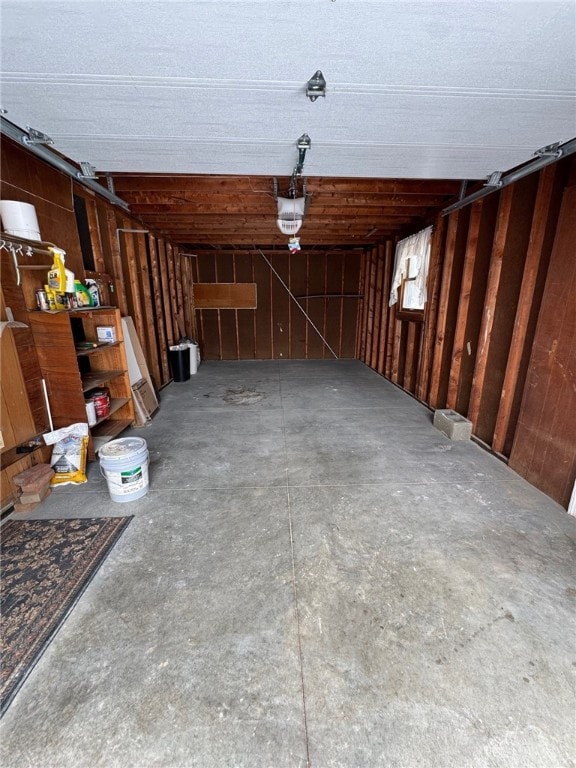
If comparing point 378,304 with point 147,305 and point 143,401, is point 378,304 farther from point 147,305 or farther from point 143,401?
point 143,401

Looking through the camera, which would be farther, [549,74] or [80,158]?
[80,158]

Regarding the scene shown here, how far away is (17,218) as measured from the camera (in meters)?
2.10

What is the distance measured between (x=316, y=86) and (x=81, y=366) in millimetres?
3150

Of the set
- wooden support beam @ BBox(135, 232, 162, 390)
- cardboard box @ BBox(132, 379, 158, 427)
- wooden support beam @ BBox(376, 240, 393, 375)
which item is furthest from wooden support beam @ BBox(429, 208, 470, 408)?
wooden support beam @ BBox(135, 232, 162, 390)

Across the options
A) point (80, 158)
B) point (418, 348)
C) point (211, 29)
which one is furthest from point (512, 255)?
point (80, 158)

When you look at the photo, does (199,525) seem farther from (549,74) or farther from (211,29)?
(549,74)

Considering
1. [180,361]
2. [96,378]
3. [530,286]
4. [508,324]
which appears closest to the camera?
[530,286]

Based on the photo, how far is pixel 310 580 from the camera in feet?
Answer: 5.38

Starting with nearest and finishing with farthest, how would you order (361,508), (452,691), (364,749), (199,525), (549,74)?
(364,749) → (452,691) → (549,74) → (199,525) → (361,508)

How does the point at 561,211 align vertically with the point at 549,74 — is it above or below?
below

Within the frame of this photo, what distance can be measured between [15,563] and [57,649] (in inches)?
26.8

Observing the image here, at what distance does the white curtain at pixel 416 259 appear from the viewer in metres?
4.11

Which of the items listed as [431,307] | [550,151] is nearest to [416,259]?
[431,307]

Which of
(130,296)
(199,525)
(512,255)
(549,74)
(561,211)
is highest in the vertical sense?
(549,74)
